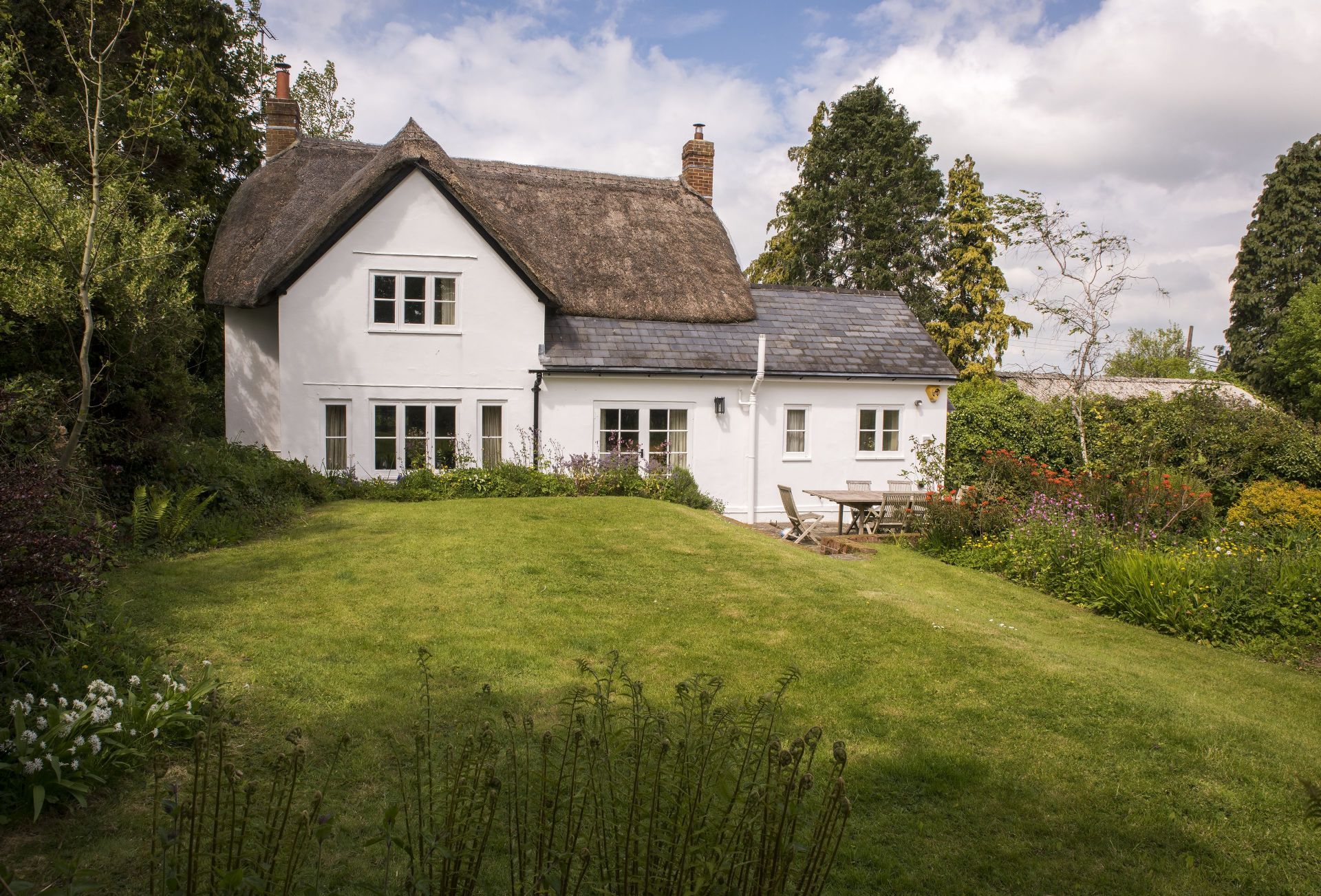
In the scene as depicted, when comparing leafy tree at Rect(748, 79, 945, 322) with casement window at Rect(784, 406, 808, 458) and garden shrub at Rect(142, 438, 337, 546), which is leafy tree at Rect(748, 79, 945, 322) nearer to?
casement window at Rect(784, 406, 808, 458)

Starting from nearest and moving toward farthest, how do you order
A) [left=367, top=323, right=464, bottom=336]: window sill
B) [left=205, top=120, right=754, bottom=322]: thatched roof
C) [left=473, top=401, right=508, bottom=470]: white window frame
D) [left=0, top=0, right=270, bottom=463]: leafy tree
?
[left=0, top=0, right=270, bottom=463]: leafy tree, [left=205, top=120, right=754, bottom=322]: thatched roof, [left=367, top=323, right=464, bottom=336]: window sill, [left=473, top=401, right=508, bottom=470]: white window frame

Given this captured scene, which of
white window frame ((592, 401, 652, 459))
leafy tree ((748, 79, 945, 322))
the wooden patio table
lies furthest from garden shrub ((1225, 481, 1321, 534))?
leafy tree ((748, 79, 945, 322))

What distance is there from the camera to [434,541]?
11367mm

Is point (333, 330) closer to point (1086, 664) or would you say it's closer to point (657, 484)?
point (657, 484)

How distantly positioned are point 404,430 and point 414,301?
2.63 m

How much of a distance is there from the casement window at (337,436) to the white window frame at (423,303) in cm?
61

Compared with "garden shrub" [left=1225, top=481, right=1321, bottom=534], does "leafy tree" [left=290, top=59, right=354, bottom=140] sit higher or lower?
higher

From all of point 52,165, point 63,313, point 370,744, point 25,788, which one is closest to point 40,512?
point 25,788

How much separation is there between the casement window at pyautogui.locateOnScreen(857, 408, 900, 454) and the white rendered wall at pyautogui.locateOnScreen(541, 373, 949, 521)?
0.13 meters

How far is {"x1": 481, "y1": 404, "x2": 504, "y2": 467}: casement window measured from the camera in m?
17.6

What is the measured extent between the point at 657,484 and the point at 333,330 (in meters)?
7.04

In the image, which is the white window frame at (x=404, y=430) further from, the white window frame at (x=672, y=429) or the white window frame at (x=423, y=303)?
the white window frame at (x=672, y=429)

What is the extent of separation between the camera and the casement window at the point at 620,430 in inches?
709

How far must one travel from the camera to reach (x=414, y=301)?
17312mm
